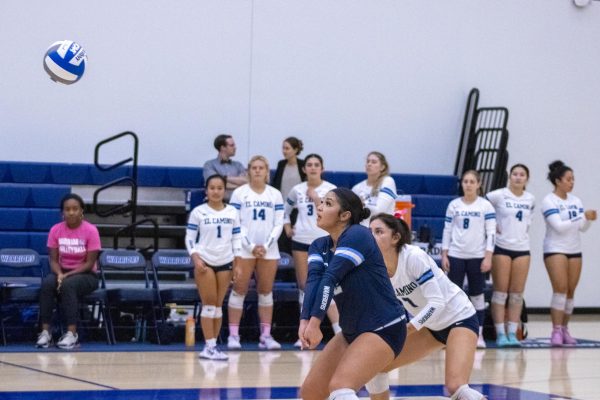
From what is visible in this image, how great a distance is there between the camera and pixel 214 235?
10086mm

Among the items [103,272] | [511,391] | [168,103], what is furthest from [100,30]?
[511,391]

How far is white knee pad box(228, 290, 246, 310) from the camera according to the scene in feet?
34.6

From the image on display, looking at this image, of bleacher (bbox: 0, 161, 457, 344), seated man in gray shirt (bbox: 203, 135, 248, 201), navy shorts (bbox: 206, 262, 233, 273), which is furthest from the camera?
seated man in gray shirt (bbox: 203, 135, 248, 201)

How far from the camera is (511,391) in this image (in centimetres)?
802

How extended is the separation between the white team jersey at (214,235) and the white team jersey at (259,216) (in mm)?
382

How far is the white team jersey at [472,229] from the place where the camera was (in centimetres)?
1105

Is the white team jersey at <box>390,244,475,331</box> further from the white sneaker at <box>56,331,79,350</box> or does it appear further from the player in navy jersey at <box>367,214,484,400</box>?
the white sneaker at <box>56,331,79,350</box>

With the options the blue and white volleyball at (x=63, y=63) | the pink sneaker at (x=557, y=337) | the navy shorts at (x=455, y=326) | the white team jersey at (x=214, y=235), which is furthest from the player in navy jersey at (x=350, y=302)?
the pink sneaker at (x=557, y=337)

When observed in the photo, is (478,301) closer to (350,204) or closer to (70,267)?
(70,267)

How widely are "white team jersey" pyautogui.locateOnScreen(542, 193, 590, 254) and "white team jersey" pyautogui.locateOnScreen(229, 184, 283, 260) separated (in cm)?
300

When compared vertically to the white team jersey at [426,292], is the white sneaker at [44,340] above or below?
below

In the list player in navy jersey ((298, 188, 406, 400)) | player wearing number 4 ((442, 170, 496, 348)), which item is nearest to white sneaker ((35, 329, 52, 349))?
player wearing number 4 ((442, 170, 496, 348))

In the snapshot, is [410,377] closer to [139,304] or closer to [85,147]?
[139,304]

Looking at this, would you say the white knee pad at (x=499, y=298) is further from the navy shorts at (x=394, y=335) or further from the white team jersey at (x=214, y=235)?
the navy shorts at (x=394, y=335)
